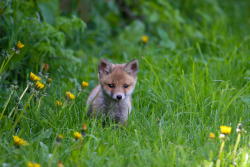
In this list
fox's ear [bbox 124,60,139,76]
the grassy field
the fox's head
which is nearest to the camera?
the grassy field

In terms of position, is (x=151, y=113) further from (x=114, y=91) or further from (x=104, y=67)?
(x=104, y=67)

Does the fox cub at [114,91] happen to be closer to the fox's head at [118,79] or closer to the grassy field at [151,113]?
the fox's head at [118,79]

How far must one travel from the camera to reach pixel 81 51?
7.42m

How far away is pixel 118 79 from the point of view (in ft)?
17.7

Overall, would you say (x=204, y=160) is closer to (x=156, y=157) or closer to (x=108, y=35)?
(x=156, y=157)

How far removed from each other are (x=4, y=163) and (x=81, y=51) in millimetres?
3911

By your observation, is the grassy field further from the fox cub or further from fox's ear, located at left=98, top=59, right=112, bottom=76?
fox's ear, located at left=98, top=59, right=112, bottom=76

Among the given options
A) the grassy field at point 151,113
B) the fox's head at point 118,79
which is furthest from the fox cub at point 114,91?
Answer: the grassy field at point 151,113

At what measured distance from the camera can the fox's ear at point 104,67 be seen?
548cm

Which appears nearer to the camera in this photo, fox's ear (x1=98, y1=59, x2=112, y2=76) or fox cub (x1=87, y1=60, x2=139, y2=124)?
fox cub (x1=87, y1=60, x2=139, y2=124)

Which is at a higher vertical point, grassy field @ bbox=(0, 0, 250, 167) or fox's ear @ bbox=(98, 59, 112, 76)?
fox's ear @ bbox=(98, 59, 112, 76)

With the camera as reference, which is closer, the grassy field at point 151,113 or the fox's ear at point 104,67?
the grassy field at point 151,113

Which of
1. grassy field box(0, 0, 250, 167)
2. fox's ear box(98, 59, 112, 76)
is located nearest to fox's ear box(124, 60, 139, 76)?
fox's ear box(98, 59, 112, 76)

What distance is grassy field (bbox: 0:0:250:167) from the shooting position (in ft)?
13.2
